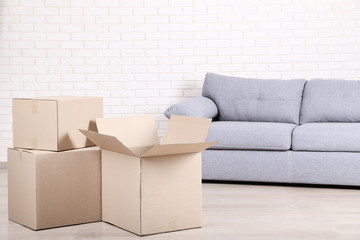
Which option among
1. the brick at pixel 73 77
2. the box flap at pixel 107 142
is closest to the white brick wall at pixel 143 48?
the brick at pixel 73 77

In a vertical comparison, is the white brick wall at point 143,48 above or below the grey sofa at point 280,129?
above

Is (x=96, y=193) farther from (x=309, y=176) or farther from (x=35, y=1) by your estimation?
(x=35, y=1)

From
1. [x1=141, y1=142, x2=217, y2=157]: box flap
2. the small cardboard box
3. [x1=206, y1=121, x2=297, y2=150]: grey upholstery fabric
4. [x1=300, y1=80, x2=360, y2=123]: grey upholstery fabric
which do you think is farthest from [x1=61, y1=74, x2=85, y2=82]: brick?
[x1=141, y1=142, x2=217, y2=157]: box flap

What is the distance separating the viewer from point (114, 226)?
3246 mm

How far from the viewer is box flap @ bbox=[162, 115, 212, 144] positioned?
3152 mm

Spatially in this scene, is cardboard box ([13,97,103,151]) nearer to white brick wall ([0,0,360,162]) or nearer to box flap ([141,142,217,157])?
box flap ([141,142,217,157])

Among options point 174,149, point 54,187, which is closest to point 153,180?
point 174,149

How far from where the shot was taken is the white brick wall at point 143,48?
525cm

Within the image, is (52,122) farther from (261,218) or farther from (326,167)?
(326,167)

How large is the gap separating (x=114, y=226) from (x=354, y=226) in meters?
1.23

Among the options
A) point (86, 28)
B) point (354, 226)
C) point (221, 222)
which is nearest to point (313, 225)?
point (354, 226)

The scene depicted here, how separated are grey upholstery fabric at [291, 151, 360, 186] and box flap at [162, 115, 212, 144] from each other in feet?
4.20

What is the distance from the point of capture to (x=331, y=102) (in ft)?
15.7

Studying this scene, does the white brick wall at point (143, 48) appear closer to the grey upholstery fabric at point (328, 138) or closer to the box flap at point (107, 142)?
the grey upholstery fabric at point (328, 138)
